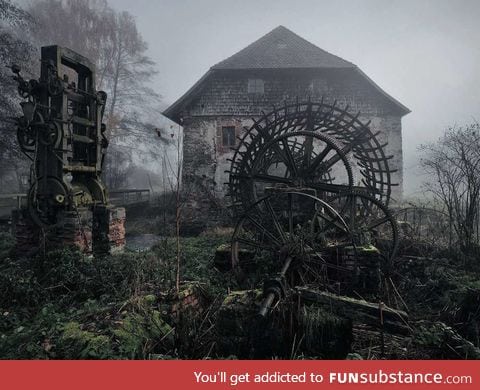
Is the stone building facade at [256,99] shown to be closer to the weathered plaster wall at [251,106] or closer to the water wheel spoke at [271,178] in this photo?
the weathered plaster wall at [251,106]

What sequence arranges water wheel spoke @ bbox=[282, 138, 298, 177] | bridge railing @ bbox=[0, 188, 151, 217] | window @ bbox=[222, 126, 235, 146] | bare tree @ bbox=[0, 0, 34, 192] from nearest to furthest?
water wheel spoke @ bbox=[282, 138, 298, 177] → bridge railing @ bbox=[0, 188, 151, 217] → bare tree @ bbox=[0, 0, 34, 192] → window @ bbox=[222, 126, 235, 146]

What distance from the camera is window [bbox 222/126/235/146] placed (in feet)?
54.6

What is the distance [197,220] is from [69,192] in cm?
895

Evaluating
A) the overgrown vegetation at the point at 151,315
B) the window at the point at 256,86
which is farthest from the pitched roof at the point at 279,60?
the overgrown vegetation at the point at 151,315

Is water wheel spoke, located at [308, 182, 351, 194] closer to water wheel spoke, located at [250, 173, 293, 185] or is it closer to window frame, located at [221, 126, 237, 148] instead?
water wheel spoke, located at [250, 173, 293, 185]

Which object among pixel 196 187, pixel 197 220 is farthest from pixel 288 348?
pixel 196 187

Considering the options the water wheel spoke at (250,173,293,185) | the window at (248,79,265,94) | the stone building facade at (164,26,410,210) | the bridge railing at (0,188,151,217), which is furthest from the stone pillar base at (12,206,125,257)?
the window at (248,79,265,94)

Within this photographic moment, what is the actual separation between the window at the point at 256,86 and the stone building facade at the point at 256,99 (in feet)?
0.05

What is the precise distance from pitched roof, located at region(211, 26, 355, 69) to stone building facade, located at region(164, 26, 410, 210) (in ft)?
0.16

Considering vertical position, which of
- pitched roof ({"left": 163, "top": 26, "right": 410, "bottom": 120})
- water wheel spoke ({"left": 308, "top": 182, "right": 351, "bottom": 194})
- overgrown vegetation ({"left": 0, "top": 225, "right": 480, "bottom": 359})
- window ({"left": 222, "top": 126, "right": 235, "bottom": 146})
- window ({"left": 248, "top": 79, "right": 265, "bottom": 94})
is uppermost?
pitched roof ({"left": 163, "top": 26, "right": 410, "bottom": 120})

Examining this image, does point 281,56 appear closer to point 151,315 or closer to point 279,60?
point 279,60

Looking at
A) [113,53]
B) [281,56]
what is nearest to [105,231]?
[281,56]
